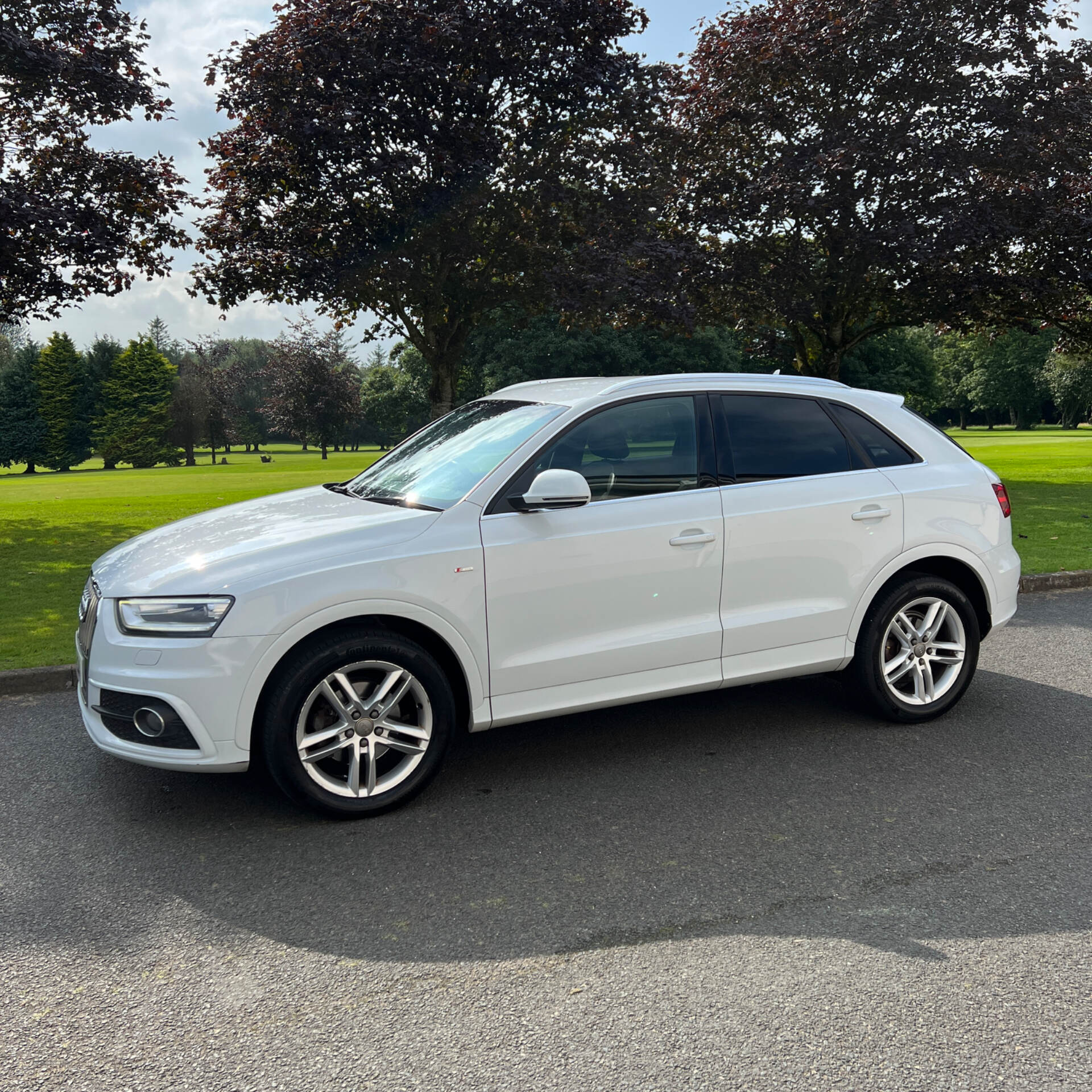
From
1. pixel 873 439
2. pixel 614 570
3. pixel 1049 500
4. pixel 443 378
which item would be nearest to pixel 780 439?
pixel 873 439

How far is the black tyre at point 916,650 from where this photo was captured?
201 inches

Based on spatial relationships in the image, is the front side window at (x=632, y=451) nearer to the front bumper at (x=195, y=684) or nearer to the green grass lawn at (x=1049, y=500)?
the front bumper at (x=195, y=684)

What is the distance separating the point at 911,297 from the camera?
20.8 meters

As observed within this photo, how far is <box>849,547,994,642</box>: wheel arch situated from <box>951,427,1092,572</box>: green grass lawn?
15.2 ft

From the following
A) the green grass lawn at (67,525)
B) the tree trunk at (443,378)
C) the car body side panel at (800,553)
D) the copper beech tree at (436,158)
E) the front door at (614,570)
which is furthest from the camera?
the tree trunk at (443,378)

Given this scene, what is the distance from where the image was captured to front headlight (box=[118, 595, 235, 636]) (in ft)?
12.5

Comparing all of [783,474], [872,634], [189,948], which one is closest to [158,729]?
[189,948]

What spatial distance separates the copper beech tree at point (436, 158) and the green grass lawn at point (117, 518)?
510cm

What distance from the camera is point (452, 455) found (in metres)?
4.91

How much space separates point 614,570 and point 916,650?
78.8 inches

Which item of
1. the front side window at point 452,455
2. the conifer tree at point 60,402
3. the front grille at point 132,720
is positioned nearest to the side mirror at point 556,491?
the front side window at point 452,455

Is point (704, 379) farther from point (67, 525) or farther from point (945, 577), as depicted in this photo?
point (67, 525)

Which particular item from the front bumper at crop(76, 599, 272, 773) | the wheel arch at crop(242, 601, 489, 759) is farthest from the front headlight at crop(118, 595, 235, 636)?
the wheel arch at crop(242, 601, 489, 759)

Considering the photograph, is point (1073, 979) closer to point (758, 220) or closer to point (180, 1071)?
point (180, 1071)
